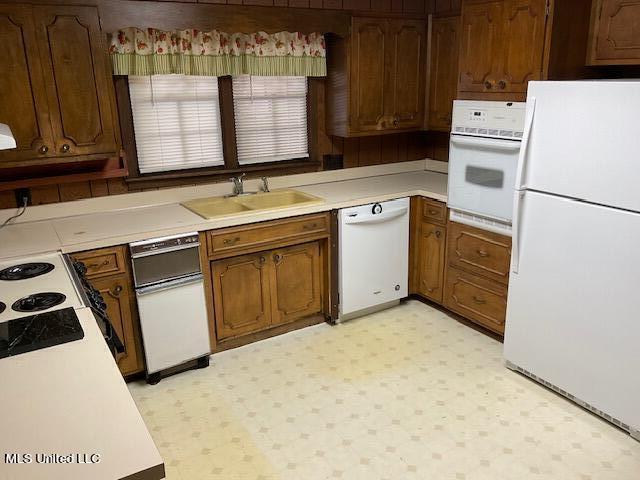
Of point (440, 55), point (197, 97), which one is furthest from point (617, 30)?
point (197, 97)

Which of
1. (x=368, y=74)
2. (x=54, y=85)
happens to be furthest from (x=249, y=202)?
(x=54, y=85)

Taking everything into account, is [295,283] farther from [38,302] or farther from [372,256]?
[38,302]

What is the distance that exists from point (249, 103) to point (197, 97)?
37 cm

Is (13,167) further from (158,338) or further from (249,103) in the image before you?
(249,103)

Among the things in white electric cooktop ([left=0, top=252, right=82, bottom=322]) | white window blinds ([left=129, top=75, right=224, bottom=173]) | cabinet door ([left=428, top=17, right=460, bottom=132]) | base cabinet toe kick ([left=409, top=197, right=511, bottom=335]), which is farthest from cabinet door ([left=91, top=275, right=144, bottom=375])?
cabinet door ([left=428, top=17, right=460, bottom=132])

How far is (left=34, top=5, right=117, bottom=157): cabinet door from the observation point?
252 centimetres

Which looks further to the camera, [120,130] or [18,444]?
[120,130]

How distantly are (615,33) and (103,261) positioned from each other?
2.85 metres

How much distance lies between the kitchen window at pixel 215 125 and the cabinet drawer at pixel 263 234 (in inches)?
24.6

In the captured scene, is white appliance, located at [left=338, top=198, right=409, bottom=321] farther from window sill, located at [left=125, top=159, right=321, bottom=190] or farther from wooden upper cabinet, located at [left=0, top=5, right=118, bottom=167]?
wooden upper cabinet, located at [left=0, top=5, right=118, bottom=167]

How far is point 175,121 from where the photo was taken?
3.27 m

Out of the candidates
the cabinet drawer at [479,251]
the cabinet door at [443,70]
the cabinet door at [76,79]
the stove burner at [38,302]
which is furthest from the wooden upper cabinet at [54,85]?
the cabinet door at [443,70]

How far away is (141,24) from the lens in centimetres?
281

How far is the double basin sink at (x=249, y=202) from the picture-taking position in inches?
129
